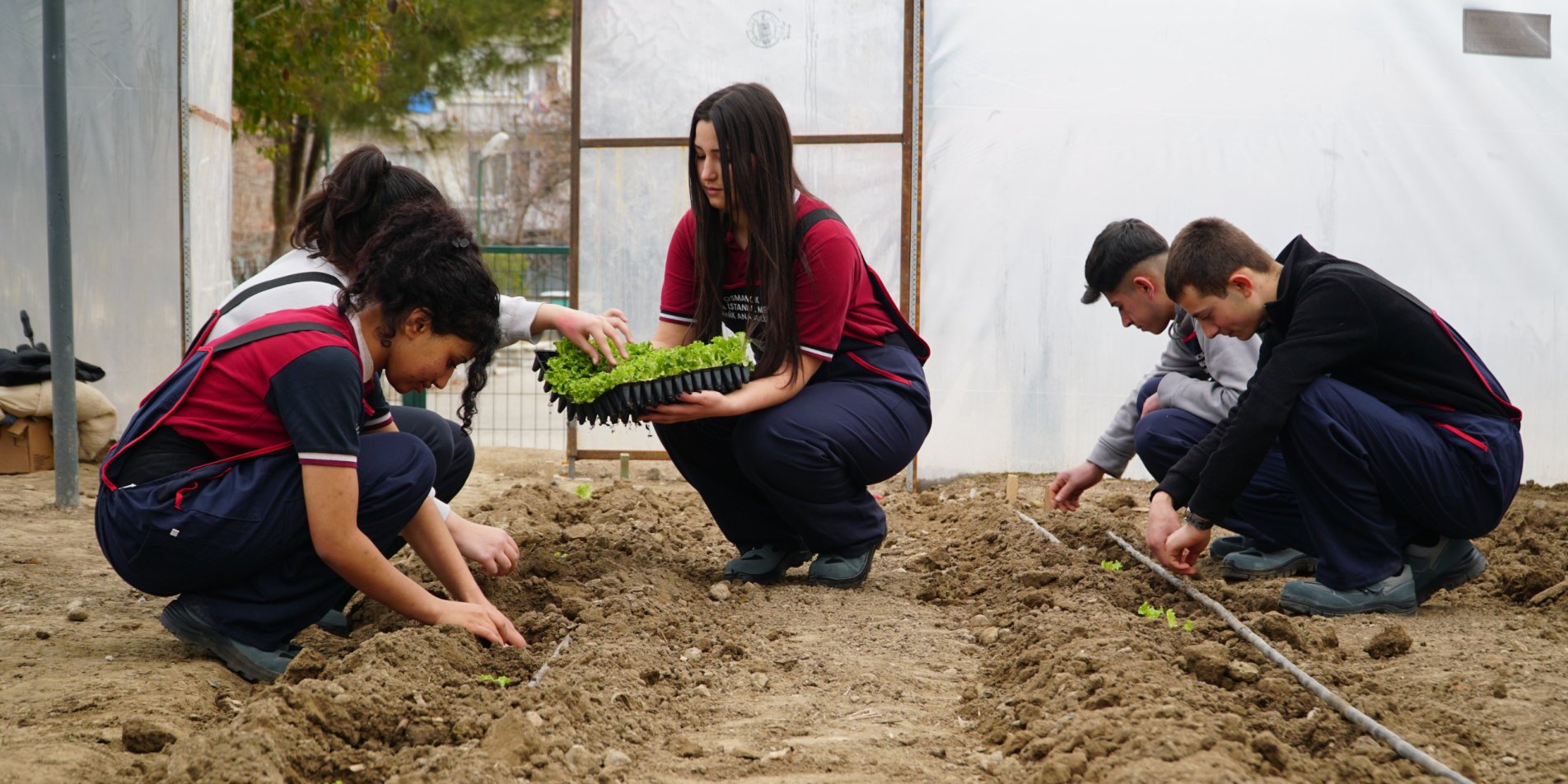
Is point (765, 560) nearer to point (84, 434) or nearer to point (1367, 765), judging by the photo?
point (1367, 765)

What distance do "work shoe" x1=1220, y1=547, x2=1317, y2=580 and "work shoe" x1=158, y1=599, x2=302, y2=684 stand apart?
298 cm

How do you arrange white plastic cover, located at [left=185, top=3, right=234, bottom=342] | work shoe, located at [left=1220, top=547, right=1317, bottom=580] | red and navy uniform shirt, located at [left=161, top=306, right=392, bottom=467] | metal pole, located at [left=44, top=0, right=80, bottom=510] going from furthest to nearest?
white plastic cover, located at [left=185, top=3, right=234, bottom=342] < metal pole, located at [left=44, top=0, right=80, bottom=510] < work shoe, located at [left=1220, top=547, right=1317, bottom=580] < red and navy uniform shirt, located at [left=161, top=306, right=392, bottom=467]

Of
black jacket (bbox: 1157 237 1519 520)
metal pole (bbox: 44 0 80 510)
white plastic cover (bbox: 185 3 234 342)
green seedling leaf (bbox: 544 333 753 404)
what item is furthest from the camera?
white plastic cover (bbox: 185 3 234 342)

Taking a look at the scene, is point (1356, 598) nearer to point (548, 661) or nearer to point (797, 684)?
point (797, 684)

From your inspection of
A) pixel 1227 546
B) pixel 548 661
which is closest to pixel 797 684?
pixel 548 661

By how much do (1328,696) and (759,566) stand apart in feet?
6.35

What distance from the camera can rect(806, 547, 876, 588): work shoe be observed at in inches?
154

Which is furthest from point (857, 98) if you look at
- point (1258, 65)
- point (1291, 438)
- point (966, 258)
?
point (1291, 438)

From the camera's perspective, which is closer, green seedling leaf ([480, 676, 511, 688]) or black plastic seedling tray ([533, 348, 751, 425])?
green seedling leaf ([480, 676, 511, 688])

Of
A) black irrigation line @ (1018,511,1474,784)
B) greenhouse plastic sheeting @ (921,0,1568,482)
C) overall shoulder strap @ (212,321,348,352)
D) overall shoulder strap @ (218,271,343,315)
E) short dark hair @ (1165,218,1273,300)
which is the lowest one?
black irrigation line @ (1018,511,1474,784)

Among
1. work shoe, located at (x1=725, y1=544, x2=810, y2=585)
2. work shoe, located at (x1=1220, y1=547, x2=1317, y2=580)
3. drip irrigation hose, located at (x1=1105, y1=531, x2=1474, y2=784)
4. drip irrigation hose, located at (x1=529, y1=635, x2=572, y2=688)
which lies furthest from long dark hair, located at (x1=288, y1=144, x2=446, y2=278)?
work shoe, located at (x1=1220, y1=547, x2=1317, y2=580)

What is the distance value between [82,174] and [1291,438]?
228 inches

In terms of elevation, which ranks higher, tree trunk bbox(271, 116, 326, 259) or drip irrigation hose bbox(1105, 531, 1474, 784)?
tree trunk bbox(271, 116, 326, 259)

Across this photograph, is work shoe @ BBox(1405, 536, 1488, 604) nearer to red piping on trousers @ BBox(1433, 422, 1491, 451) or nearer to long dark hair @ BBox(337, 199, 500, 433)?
red piping on trousers @ BBox(1433, 422, 1491, 451)
